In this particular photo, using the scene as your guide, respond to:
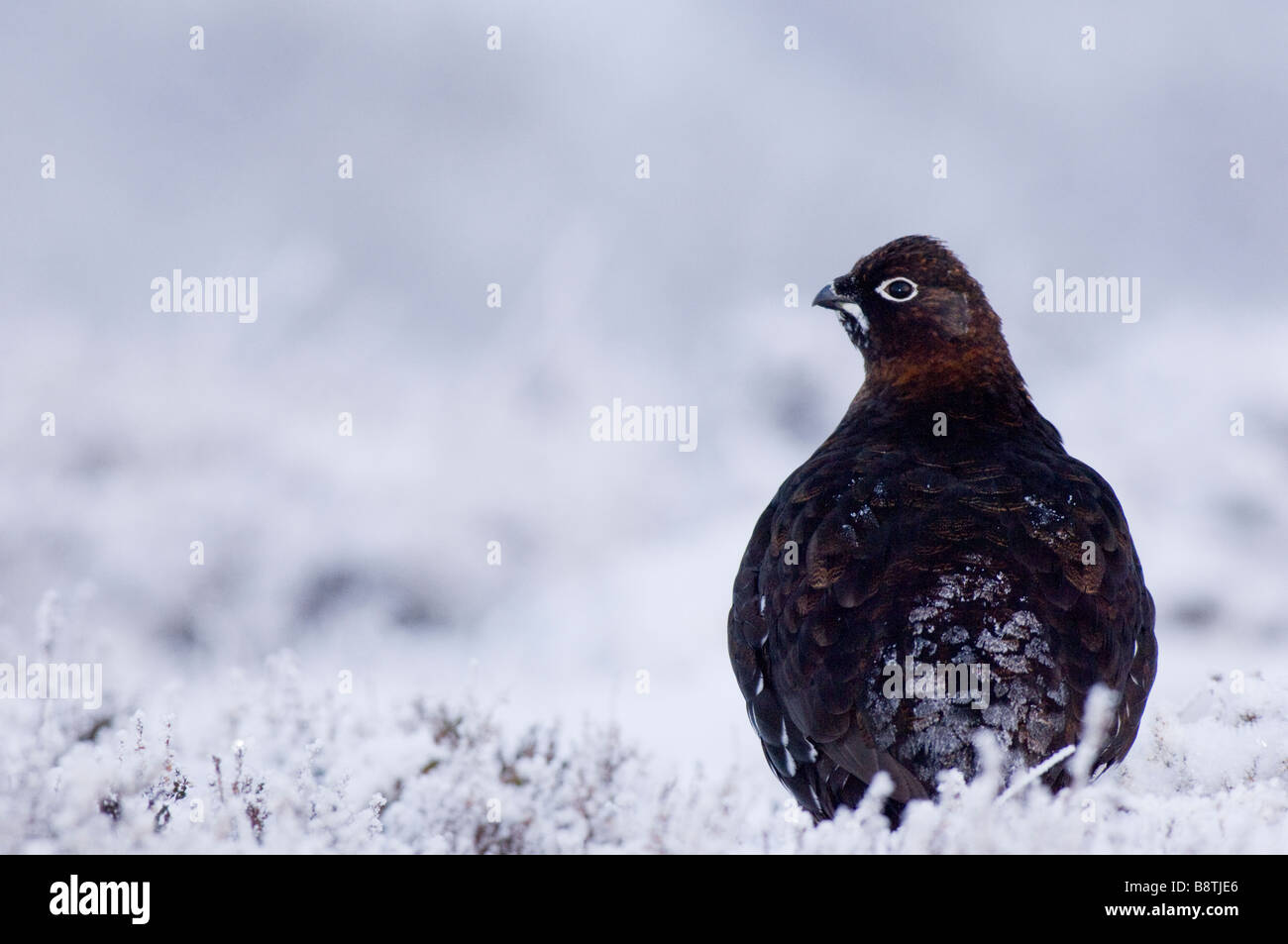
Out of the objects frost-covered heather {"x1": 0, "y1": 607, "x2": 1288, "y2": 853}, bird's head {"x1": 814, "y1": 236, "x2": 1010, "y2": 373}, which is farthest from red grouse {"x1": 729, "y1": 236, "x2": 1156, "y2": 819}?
bird's head {"x1": 814, "y1": 236, "x2": 1010, "y2": 373}

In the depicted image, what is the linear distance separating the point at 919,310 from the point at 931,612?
2.75 m

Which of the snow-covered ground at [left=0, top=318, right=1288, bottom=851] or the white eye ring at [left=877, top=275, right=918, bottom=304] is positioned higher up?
the white eye ring at [left=877, top=275, right=918, bottom=304]

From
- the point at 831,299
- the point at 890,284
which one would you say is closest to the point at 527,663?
the point at 831,299

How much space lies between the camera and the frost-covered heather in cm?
416

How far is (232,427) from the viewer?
22.1 meters

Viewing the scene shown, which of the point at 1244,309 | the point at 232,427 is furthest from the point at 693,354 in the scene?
the point at 1244,309

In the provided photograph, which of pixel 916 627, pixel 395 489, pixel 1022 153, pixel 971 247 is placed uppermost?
pixel 1022 153

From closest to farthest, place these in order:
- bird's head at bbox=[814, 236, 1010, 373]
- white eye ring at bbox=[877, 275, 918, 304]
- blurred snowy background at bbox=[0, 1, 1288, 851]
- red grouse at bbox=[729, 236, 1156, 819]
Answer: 1. red grouse at bbox=[729, 236, 1156, 819]
2. bird's head at bbox=[814, 236, 1010, 373]
3. white eye ring at bbox=[877, 275, 918, 304]
4. blurred snowy background at bbox=[0, 1, 1288, 851]

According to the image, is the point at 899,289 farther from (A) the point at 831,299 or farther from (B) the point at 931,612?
(B) the point at 931,612

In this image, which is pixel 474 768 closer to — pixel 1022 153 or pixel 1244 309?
pixel 1244 309

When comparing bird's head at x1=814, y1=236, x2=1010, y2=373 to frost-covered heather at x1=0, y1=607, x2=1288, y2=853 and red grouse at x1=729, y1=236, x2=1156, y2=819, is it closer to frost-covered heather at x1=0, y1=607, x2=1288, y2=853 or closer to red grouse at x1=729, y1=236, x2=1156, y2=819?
red grouse at x1=729, y1=236, x2=1156, y2=819

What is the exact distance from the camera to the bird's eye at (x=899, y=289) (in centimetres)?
742

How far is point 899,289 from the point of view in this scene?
7.46 meters

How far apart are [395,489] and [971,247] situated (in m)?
15.5
